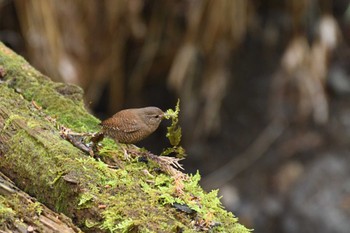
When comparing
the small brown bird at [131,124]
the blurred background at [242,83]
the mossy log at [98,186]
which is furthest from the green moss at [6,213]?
the blurred background at [242,83]

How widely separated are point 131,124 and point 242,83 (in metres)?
3.44

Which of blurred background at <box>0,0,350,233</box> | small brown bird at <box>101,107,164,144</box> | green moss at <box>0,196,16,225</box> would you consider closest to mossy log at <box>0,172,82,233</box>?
green moss at <box>0,196,16,225</box>

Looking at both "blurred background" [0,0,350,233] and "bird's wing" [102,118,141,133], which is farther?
"blurred background" [0,0,350,233]

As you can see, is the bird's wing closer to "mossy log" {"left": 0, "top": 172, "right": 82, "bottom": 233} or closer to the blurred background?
"mossy log" {"left": 0, "top": 172, "right": 82, "bottom": 233}

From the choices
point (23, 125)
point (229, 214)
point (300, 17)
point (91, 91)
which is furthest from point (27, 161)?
point (300, 17)

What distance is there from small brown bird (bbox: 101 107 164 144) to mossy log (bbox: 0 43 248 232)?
0.04m

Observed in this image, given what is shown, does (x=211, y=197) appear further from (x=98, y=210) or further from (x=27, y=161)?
(x=27, y=161)

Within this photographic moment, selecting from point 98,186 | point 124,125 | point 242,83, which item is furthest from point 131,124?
point 242,83

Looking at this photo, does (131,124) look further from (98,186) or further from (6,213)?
(6,213)

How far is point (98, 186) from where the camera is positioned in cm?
216

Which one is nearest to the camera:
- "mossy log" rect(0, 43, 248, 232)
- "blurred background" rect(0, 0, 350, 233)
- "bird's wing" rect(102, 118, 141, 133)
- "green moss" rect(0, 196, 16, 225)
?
"green moss" rect(0, 196, 16, 225)

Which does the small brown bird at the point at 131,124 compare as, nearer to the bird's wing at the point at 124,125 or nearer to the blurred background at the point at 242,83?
the bird's wing at the point at 124,125

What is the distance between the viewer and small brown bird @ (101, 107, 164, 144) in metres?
2.48

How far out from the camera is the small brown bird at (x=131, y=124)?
248 centimetres
